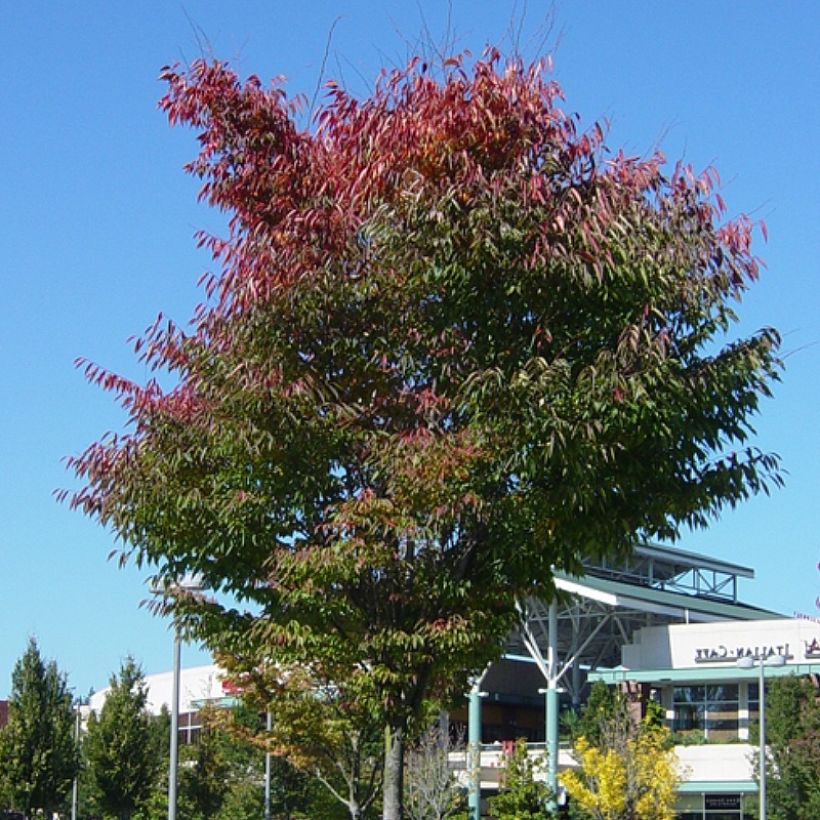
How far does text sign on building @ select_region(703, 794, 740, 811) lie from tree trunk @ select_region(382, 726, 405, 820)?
41.1m

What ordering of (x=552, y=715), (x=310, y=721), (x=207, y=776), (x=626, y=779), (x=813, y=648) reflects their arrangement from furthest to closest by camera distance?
1. (x=552, y=715)
2. (x=207, y=776)
3. (x=813, y=648)
4. (x=626, y=779)
5. (x=310, y=721)

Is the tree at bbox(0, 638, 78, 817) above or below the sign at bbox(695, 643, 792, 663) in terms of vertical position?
below

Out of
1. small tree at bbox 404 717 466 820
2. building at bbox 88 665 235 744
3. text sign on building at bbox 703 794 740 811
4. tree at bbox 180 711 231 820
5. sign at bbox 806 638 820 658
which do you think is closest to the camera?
small tree at bbox 404 717 466 820

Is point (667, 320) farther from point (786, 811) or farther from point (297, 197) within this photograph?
point (786, 811)

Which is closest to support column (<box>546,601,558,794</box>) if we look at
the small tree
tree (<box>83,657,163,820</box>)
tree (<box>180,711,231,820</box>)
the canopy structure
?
the canopy structure

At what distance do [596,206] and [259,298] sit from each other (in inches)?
116

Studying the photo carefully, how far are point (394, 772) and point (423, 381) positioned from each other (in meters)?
3.64

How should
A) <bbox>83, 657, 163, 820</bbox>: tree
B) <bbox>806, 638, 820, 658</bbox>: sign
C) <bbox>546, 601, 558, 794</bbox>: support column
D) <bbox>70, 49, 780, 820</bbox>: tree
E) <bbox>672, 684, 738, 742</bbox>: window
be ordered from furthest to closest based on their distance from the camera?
1. <bbox>672, 684, 738, 742</bbox>: window
2. <bbox>806, 638, 820, 658</bbox>: sign
3. <bbox>546, 601, 558, 794</bbox>: support column
4. <bbox>83, 657, 163, 820</bbox>: tree
5. <bbox>70, 49, 780, 820</bbox>: tree

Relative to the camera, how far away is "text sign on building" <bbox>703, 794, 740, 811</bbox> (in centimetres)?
5241

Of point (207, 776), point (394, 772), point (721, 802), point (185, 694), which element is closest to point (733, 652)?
point (721, 802)

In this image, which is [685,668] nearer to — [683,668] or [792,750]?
[683,668]

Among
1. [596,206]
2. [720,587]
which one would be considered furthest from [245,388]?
[720,587]

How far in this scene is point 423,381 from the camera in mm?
13414

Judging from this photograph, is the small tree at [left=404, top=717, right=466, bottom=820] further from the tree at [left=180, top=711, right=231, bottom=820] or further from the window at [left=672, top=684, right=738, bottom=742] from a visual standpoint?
the window at [left=672, top=684, right=738, bottom=742]
